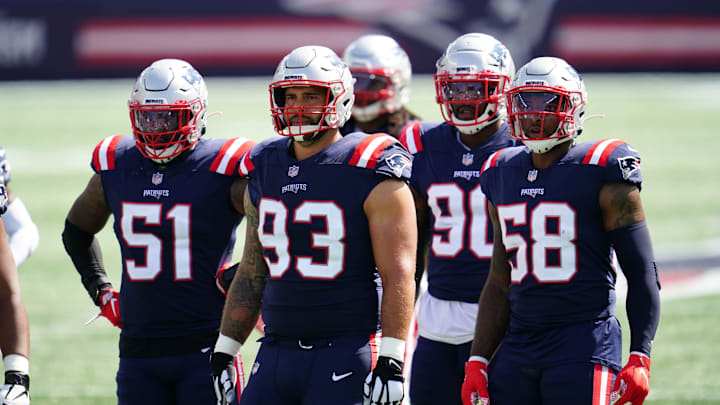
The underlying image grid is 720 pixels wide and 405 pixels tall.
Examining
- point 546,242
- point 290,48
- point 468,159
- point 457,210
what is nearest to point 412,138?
point 468,159

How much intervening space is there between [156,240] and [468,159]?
1460 mm

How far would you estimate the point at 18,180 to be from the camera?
48.2ft

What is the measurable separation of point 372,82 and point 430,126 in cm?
104

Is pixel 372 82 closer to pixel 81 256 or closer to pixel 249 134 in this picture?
pixel 81 256

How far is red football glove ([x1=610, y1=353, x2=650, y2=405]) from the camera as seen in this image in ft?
12.0

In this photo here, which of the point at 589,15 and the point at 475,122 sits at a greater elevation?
the point at 589,15

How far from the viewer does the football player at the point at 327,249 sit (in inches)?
146

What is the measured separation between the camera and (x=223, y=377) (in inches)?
156

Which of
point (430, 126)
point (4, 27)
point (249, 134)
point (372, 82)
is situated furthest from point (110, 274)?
point (4, 27)

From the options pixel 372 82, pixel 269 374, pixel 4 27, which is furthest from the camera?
pixel 4 27

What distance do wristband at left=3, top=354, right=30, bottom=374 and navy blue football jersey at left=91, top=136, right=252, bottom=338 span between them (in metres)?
0.76

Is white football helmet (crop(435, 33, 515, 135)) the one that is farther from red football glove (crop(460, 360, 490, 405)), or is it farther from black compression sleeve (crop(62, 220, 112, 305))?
black compression sleeve (crop(62, 220, 112, 305))

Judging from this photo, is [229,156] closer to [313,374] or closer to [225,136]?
[313,374]

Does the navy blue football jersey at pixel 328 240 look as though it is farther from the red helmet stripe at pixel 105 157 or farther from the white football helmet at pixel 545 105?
the red helmet stripe at pixel 105 157
